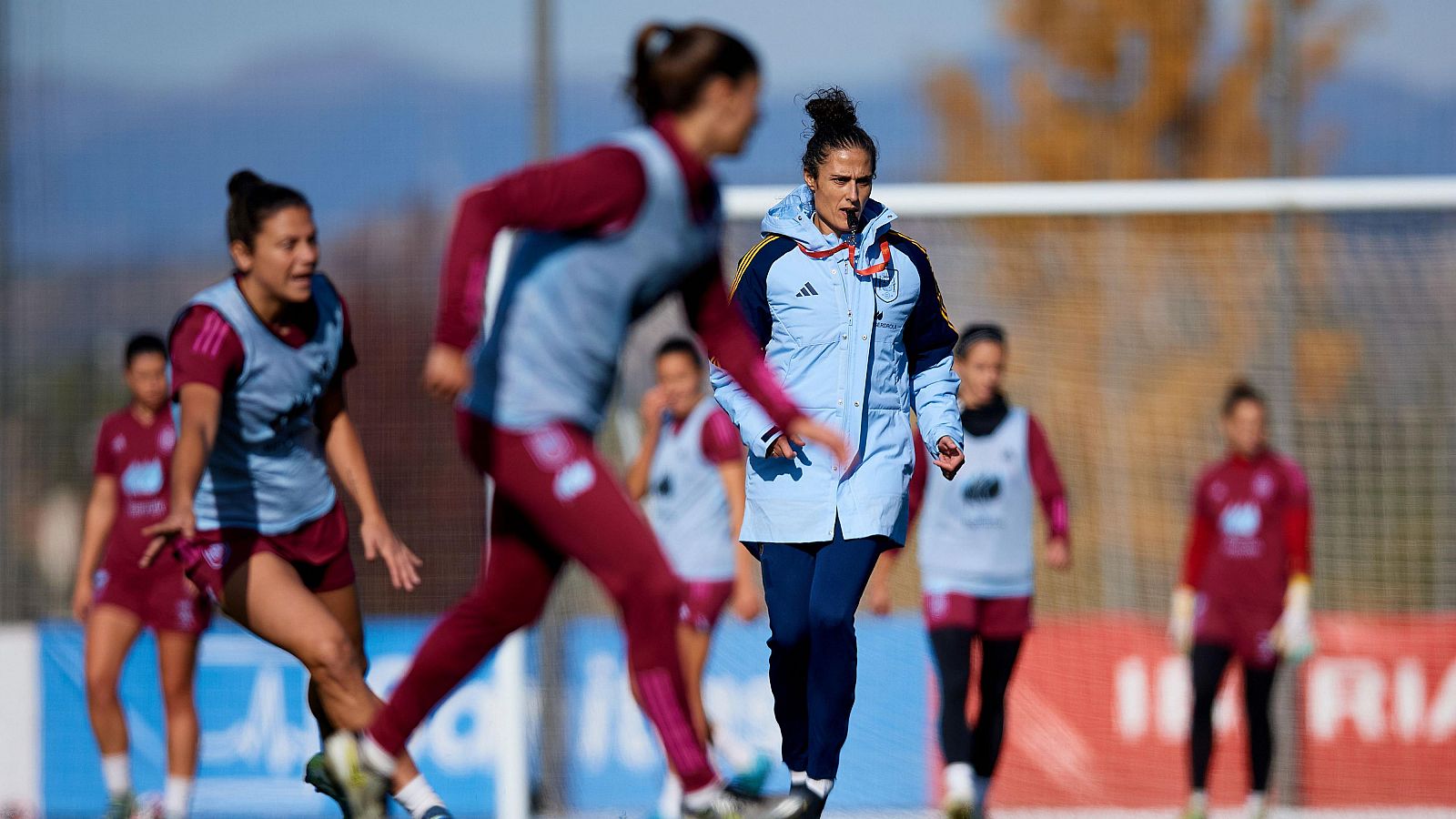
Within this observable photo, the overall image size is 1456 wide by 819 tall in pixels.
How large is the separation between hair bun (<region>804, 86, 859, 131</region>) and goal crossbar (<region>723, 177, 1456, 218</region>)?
4.19 m

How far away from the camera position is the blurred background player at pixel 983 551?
23.8 ft

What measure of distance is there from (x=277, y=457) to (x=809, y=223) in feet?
6.15

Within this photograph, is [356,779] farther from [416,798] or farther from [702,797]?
[702,797]

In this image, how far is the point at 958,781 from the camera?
697 centimetres

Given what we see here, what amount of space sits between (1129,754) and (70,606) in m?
6.97

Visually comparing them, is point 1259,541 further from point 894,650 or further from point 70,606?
point 70,606

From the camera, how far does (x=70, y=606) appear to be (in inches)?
439

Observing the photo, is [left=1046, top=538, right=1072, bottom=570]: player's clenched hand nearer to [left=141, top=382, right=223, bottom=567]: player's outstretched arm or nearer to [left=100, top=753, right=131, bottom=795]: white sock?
[left=141, top=382, right=223, bottom=567]: player's outstretched arm

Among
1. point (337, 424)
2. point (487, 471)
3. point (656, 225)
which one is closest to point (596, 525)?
point (487, 471)

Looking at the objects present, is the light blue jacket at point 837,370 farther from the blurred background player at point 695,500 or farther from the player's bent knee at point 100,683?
the player's bent knee at point 100,683

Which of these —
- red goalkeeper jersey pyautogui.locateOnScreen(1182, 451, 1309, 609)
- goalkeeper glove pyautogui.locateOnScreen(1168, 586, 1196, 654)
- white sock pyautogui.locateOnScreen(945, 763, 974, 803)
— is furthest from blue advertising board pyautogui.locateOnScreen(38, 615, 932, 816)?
white sock pyautogui.locateOnScreen(945, 763, 974, 803)

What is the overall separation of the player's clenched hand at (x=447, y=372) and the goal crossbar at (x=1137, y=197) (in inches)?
247

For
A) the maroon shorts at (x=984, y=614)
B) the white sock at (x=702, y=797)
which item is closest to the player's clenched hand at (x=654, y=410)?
the maroon shorts at (x=984, y=614)

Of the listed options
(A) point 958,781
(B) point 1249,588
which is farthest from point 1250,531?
(A) point 958,781
